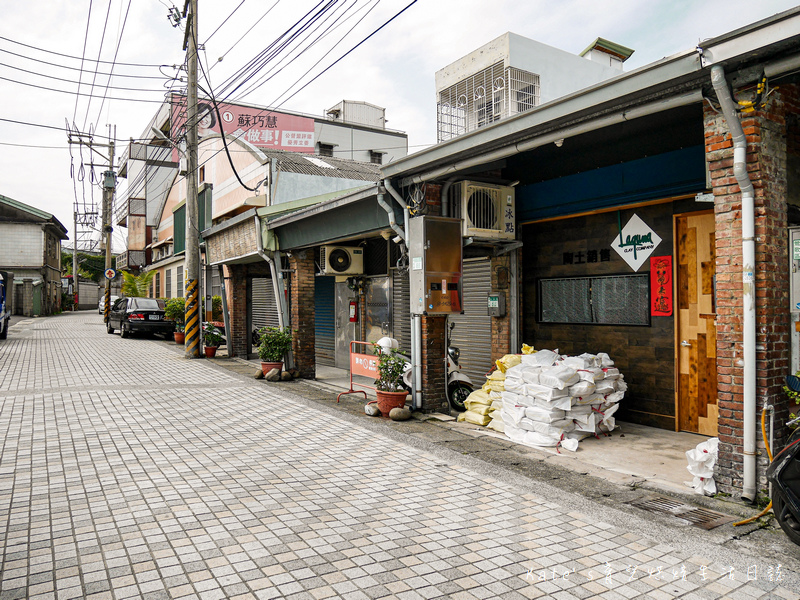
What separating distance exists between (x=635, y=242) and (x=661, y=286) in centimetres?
70

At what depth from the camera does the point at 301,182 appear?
651 inches

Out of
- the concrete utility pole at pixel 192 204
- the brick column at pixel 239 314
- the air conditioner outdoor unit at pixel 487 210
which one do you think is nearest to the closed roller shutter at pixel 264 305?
the brick column at pixel 239 314

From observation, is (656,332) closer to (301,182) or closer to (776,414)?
(776,414)

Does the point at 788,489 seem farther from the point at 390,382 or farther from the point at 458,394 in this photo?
the point at 458,394

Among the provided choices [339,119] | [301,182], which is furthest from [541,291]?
[339,119]

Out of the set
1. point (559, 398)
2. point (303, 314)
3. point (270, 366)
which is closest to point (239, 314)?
point (303, 314)

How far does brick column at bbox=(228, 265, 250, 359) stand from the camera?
16.3 metres

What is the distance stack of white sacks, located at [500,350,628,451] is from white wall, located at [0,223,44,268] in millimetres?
40202

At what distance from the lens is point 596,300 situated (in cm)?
783

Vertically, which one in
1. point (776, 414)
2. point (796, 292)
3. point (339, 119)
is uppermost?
point (339, 119)

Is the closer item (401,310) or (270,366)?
(270,366)

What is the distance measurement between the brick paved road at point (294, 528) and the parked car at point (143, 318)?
14.6 m

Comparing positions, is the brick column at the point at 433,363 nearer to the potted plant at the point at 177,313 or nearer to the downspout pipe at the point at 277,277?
the downspout pipe at the point at 277,277

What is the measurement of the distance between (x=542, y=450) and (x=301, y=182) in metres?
12.4
